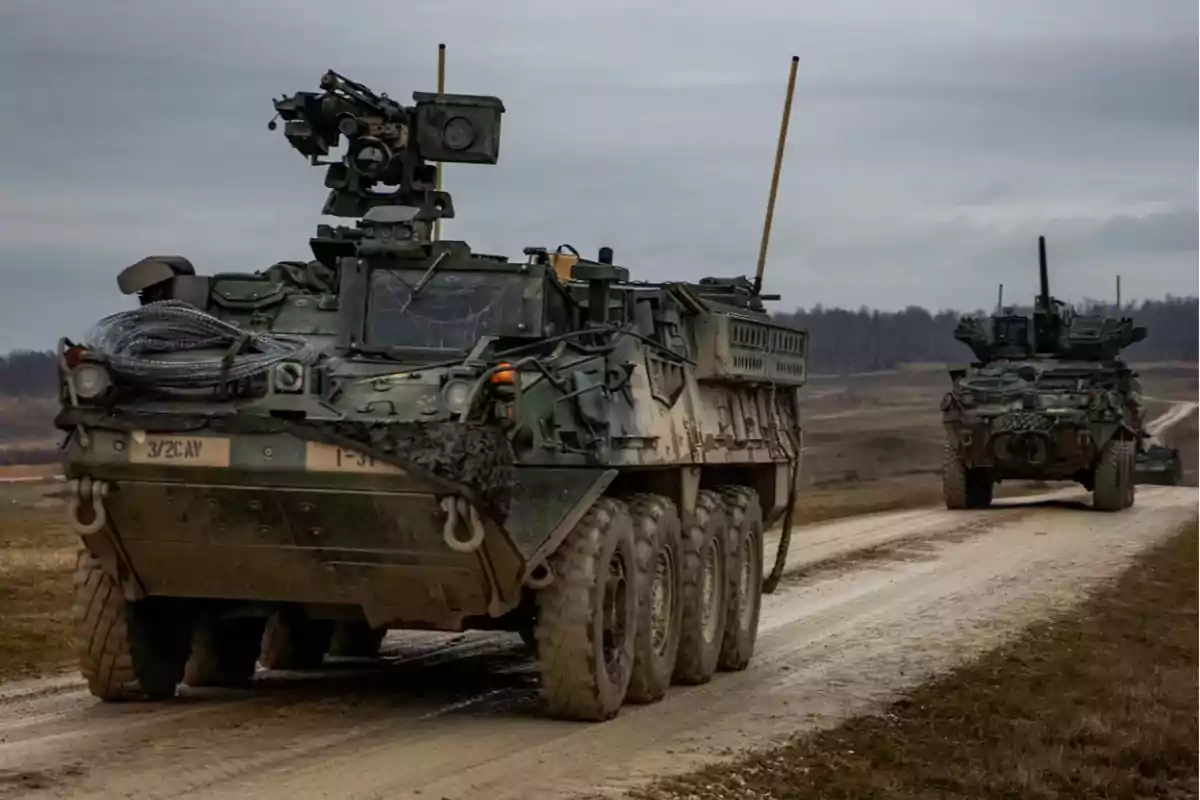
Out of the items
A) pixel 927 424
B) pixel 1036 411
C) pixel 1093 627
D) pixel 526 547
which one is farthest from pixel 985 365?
pixel 927 424

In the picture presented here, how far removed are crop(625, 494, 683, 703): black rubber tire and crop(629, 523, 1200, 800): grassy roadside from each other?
1.31 m

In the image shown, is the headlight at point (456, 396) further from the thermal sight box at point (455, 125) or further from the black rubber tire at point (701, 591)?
the thermal sight box at point (455, 125)

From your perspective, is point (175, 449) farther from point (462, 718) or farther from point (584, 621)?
point (462, 718)

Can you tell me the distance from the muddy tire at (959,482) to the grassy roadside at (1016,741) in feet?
54.6

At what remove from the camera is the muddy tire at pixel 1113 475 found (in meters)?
31.8

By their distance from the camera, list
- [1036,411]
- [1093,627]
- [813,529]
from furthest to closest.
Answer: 1. [1036,411]
2. [813,529]
3. [1093,627]

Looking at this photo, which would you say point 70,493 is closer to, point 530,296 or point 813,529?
point 530,296

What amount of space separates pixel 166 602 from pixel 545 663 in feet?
7.43

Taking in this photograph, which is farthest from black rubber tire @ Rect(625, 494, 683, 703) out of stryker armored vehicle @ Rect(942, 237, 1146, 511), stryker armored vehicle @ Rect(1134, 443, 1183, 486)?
stryker armored vehicle @ Rect(1134, 443, 1183, 486)

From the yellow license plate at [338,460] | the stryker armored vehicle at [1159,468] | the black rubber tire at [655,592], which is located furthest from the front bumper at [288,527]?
the stryker armored vehicle at [1159,468]

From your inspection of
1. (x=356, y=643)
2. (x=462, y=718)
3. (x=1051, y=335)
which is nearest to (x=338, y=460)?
(x=462, y=718)

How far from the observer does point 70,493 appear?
10578mm

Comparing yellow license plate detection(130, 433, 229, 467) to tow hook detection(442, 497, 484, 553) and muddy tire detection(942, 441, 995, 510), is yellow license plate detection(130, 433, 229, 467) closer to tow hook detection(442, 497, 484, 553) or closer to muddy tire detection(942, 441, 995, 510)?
tow hook detection(442, 497, 484, 553)

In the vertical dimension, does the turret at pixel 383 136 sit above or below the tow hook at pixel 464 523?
above
